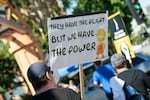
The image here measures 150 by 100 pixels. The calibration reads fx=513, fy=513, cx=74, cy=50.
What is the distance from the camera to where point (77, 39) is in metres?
6.98

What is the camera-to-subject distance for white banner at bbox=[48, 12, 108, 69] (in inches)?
261

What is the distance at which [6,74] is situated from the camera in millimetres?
24641

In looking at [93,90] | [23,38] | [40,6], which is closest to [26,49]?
[23,38]

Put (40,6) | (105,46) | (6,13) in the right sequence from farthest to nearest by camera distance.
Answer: (40,6)
(6,13)
(105,46)

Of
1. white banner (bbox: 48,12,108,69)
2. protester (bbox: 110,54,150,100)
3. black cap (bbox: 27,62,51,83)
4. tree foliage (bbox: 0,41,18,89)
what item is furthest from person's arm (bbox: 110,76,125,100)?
tree foliage (bbox: 0,41,18,89)

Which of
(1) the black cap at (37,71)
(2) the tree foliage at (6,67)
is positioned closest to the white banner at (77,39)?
(1) the black cap at (37,71)

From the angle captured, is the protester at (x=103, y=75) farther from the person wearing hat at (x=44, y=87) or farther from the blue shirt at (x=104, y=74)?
the person wearing hat at (x=44, y=87)

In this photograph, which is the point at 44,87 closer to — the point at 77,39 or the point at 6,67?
the point at 77,39

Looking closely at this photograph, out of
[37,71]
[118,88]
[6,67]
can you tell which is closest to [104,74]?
[118,88]

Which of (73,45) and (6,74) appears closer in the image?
(73,45)

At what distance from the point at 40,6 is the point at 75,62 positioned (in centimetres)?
2413

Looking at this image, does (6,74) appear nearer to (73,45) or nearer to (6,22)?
(6,22)

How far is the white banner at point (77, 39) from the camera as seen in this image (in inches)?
261

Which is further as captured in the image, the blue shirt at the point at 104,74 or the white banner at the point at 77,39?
the blue shirt at the point at 104,74
